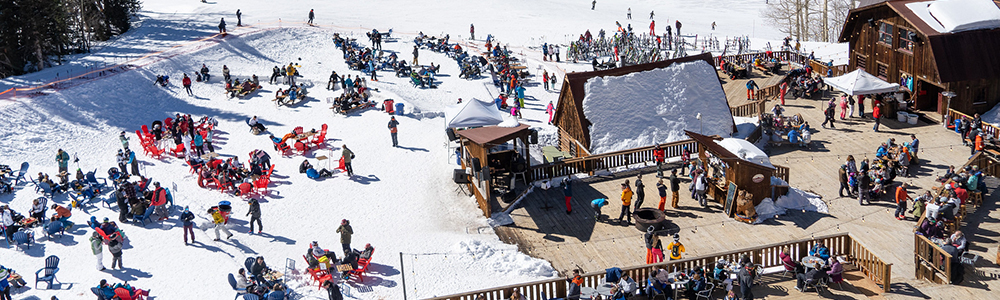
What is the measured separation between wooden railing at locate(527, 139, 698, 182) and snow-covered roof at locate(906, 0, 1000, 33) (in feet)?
37.8

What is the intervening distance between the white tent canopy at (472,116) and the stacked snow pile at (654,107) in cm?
351

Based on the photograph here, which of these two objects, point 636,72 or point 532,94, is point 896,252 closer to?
point 636,72

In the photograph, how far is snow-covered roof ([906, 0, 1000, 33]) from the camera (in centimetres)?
2995

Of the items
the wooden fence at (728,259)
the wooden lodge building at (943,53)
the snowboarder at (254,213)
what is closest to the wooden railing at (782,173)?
the wooden fence at (728,259)

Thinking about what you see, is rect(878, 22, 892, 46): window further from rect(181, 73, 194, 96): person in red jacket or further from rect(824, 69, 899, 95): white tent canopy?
rect(181, 73, 194, 96): person in red jacket

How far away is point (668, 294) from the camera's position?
1756 centimetres

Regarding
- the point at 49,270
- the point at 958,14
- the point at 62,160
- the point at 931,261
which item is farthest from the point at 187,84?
the point at 958,14

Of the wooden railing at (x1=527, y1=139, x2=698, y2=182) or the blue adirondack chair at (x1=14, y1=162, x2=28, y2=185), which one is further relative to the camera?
the blue adirondack chair at (x1=14, y1=162, x2=28, y2=185)

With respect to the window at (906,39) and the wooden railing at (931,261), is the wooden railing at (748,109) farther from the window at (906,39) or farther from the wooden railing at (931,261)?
the wooden railing at (931,261)

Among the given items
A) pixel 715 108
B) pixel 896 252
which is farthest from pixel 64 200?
pixel 896 252

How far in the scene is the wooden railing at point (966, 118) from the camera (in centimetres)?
2711

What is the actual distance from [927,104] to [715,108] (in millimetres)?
9008

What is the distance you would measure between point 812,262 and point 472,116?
14419mm

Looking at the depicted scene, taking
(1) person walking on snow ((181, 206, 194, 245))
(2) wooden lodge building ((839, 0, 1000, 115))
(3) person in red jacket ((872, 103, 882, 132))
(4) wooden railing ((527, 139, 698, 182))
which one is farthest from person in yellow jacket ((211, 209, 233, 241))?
(2) wooden lodge building ((839, 0, 1000, 115))
